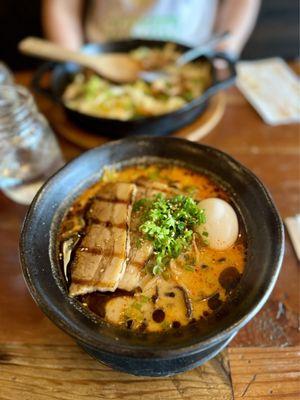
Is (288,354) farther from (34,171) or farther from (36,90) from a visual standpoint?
(36,90)

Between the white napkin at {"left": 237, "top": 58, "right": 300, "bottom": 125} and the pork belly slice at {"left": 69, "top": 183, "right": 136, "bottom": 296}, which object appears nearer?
the pork belly slice at {"left": 69, "top": 183, "right": 136, "bottom": 296}

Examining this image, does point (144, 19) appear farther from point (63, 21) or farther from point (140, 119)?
point (140, 119)

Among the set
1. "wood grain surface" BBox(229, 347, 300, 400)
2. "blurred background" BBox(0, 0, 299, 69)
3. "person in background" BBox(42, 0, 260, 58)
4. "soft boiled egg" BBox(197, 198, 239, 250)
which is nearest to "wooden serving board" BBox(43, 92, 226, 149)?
"soft boiled egg" BBox(197, 198, 239, 250)

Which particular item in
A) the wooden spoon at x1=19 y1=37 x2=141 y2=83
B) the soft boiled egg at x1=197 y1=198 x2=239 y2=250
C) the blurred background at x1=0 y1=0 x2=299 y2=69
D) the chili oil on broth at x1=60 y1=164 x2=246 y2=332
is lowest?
the blurred background at x1=0 y1=0 x2=299 y2=69

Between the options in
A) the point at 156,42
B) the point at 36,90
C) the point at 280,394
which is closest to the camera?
the point at 280,394

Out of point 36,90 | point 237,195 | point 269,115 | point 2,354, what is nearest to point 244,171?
point 237,195

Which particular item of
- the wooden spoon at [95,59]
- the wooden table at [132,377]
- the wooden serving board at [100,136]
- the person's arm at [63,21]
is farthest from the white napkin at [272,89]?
the person's arm at [63,21]

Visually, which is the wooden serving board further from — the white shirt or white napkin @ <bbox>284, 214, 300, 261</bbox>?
the white shirt

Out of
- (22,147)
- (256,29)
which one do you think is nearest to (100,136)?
(22,147)
